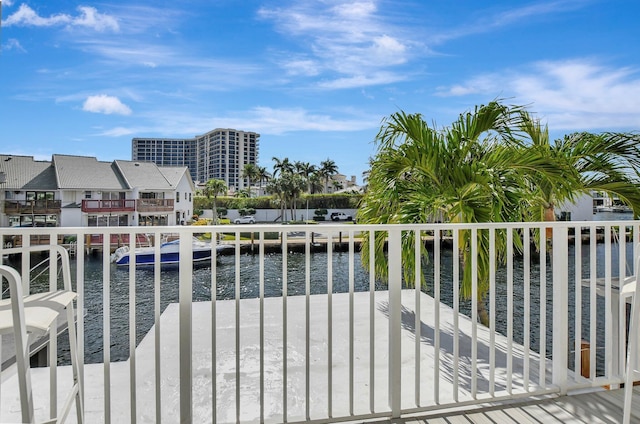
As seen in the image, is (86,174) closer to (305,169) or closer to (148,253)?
(148,253)

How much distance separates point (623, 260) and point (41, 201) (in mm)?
13133

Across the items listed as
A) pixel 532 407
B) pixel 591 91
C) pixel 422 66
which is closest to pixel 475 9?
pixel 591 91

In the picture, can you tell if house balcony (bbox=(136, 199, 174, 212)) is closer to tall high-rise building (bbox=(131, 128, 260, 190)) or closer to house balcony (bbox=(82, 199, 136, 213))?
house balcony (bbox=(82, 199, 136, 213))

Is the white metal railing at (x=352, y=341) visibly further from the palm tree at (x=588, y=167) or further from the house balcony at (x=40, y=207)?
the house balcony at (x=40, y=207)

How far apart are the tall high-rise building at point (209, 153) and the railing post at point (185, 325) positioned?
38.9 metres

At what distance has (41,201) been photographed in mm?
10891

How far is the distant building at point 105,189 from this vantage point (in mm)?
13945

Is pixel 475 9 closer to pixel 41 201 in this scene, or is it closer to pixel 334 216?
pixel 41 201

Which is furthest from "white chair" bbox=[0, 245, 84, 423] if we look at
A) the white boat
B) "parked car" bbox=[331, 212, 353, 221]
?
"parked car" bbox=[331, 212, 353, 221]

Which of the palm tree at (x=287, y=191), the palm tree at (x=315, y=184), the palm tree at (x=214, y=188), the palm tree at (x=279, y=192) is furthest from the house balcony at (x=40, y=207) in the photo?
the palm tree at (x=315, y=184)

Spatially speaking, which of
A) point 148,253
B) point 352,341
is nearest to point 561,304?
point 352,341

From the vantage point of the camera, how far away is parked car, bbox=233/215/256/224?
28.0 meters

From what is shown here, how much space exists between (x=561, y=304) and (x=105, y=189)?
2175 centimetres

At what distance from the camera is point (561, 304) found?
1.85m
